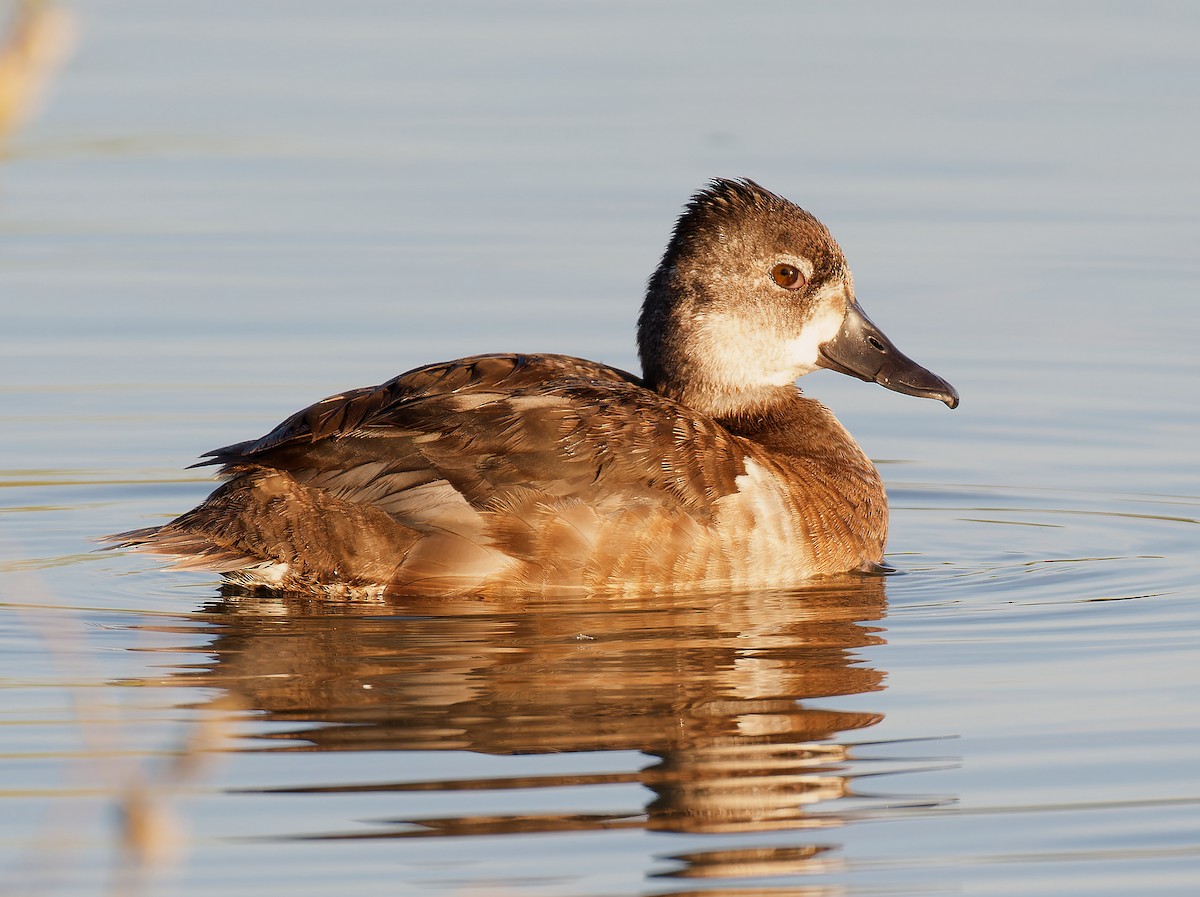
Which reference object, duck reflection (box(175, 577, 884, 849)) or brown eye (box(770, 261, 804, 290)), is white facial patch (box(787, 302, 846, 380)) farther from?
duck reflection (box(175, 577, 884, 849))

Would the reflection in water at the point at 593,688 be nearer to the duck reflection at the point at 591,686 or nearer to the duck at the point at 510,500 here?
the duck reflection at the point at 591,686

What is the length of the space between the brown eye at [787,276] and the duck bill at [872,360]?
1.00 feet

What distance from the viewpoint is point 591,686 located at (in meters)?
5.98

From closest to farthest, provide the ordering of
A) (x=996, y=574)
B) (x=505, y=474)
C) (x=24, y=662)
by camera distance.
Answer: (x=24, y=662), (x=505, y=474), (x=996, y=574)

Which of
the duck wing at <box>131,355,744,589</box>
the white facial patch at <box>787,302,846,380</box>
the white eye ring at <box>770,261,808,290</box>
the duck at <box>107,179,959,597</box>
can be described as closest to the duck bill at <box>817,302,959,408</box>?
the white facial patch at <box>787,302,846,380</box>

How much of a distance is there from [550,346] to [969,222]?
2795mm

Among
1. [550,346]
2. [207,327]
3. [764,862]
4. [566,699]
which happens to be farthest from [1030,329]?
[764,862]

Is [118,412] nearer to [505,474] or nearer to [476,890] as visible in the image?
[505,474]

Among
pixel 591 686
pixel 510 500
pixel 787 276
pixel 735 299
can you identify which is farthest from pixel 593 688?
pixel 787 276

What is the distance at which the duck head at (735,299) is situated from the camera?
7.79 meters

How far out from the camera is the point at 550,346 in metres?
10.0

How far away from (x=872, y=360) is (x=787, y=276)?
541mm

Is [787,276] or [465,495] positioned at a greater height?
[787,276]

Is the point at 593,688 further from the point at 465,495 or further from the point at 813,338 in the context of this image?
the point at 813,338
